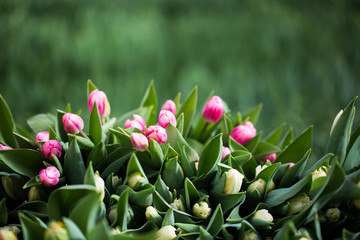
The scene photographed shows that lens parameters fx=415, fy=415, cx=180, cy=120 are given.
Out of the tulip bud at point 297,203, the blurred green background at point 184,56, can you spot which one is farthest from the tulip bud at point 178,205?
the blurred green background at point 184,56

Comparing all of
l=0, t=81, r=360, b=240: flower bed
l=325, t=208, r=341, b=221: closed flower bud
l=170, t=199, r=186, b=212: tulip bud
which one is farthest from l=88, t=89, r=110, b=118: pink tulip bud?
l=325, t=208, r=341, b=221: closed flower bud

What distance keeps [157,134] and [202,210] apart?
3.6 inches

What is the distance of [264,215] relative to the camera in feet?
1.32

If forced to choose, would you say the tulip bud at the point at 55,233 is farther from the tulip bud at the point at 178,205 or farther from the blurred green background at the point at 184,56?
the blurred green background at the point at 184,56

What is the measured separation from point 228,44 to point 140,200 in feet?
5.30

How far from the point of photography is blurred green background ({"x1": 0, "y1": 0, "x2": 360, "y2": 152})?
174cm

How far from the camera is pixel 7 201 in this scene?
1.50 ft

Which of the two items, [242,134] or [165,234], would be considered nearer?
[165,234]

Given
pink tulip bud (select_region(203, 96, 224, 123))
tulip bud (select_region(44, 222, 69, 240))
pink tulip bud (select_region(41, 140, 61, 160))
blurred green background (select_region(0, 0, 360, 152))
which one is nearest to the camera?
tulip bud (select_region(44, 222, 69, 240))

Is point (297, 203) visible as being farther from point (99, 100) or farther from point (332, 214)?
point (99, 100)

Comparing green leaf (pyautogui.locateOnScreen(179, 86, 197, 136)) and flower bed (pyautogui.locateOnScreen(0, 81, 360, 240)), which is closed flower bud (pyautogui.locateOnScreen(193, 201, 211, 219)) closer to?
flower bed (pyautogui.locateOnScreen(0, 81, 360, 240))

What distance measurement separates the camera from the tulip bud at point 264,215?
400 mm

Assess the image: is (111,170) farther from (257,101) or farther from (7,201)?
(257,101)

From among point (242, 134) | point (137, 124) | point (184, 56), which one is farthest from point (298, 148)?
point (184, 56)
